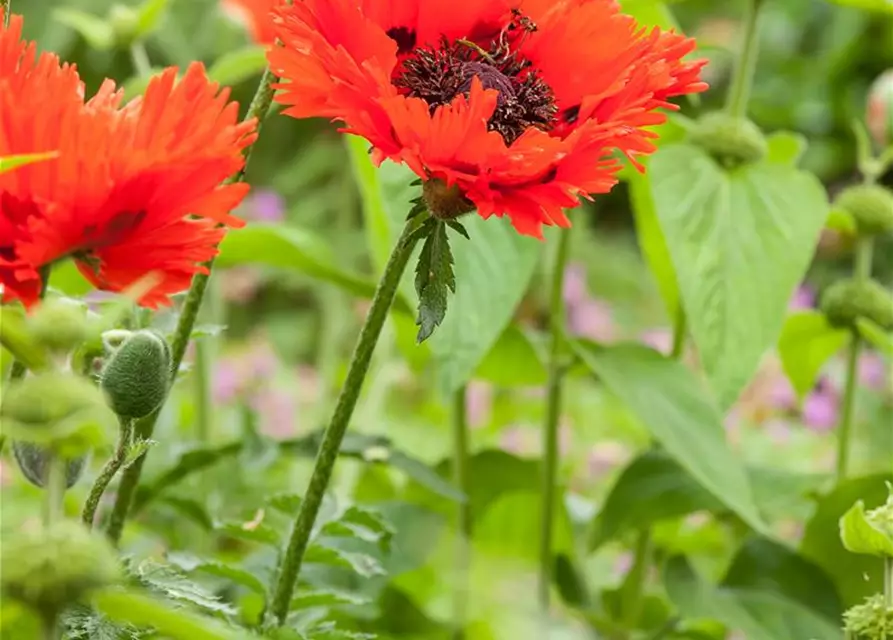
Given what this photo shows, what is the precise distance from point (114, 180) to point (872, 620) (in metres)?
0.22

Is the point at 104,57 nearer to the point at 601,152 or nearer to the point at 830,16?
the point at 830,16

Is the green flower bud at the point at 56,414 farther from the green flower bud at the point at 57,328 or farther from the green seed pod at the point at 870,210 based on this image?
the green seed pod at the point at 870,210

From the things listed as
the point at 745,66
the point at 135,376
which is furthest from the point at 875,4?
the point at 135,376

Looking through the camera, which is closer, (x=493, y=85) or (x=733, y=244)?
(x=493, y=85)

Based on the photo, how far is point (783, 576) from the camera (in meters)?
0.59

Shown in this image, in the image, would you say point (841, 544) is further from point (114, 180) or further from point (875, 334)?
point (114, 180)

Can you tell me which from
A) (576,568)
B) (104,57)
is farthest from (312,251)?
(104,57)

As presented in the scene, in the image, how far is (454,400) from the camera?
2.05 ft

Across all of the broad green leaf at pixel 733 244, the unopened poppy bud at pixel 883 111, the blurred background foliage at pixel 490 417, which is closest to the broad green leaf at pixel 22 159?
the blurred background foliage at pixel 490 417

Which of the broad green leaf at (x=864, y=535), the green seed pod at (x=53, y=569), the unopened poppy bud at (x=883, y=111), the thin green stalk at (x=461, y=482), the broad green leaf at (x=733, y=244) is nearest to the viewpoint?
the green seed pod at (x=53, y=569)

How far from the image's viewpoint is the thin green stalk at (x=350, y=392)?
33 centimetres

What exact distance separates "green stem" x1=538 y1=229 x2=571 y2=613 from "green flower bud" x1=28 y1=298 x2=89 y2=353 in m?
0.38

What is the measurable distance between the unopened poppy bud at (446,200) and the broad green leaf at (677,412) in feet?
0.78

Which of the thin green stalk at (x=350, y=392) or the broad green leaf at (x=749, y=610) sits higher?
the thin green stalk at (x=350, y=392)
